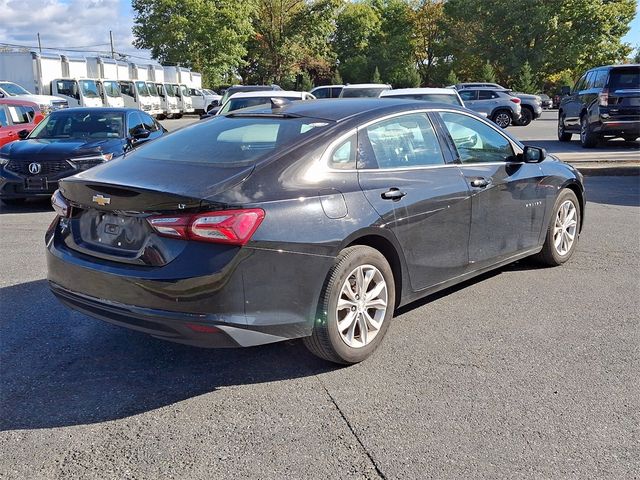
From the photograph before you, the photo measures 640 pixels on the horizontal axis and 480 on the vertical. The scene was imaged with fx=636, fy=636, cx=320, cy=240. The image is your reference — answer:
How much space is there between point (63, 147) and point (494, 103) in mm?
19428

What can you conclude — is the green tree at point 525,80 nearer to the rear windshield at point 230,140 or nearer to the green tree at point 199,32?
the green tree at point 199,32

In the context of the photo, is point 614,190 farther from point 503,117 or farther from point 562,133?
point 503,117

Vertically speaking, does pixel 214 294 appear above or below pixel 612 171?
above

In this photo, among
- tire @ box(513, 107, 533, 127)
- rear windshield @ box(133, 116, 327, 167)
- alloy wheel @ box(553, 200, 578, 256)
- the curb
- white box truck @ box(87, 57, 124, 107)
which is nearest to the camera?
rear windshield @ box(133, 116, 327, 167)

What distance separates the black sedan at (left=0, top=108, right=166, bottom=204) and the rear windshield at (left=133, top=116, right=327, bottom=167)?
164 inches

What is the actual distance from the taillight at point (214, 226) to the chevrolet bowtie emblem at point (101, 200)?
17.3 inches

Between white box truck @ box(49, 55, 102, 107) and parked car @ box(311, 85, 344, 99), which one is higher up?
white box truck @ box(49, 55, 102, 107)

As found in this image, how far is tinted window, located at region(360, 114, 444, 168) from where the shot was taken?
414cm

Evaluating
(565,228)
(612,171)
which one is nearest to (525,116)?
(612,171)

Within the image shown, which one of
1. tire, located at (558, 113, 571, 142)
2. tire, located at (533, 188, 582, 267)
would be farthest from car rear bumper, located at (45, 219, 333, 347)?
tire, located at (558, 113, 571, 142)

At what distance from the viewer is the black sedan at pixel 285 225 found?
3.29 meters

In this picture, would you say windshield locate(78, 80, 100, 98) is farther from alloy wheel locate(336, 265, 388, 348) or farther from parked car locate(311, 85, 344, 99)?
alloy wheel locate(336, 265, 388, 348)

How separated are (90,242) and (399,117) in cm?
220

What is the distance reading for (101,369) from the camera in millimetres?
3816
